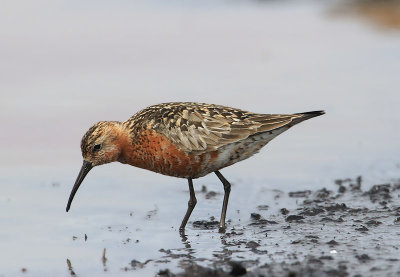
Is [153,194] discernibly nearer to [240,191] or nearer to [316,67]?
[240,191]

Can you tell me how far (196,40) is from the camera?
64.4 feet

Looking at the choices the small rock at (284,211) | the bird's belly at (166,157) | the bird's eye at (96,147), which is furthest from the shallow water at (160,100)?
A: the bird's eye at (96,147)

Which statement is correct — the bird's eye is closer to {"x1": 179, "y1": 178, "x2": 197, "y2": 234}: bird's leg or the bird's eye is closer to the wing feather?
the wing feather

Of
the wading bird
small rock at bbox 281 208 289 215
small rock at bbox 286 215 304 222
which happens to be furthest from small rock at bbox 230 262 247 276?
small rock at bbox 281 208 289 215

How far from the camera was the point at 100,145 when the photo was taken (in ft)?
34.7

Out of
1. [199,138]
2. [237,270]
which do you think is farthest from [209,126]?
[237,270]

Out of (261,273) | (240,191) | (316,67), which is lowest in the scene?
(261,273)

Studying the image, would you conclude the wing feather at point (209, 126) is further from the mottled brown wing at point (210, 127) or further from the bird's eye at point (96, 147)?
the bird's eye at point (96, 147)

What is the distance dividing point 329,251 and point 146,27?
493 inches

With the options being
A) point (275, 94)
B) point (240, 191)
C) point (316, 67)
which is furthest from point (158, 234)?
point (316, 67)

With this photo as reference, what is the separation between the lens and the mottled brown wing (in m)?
10.3

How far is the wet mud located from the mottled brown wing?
1.10 meters

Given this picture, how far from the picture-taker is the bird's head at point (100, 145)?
1055cm

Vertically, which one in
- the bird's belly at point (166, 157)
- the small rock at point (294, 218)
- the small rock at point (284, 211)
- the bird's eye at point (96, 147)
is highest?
the bird's eye at point (96, 147)
